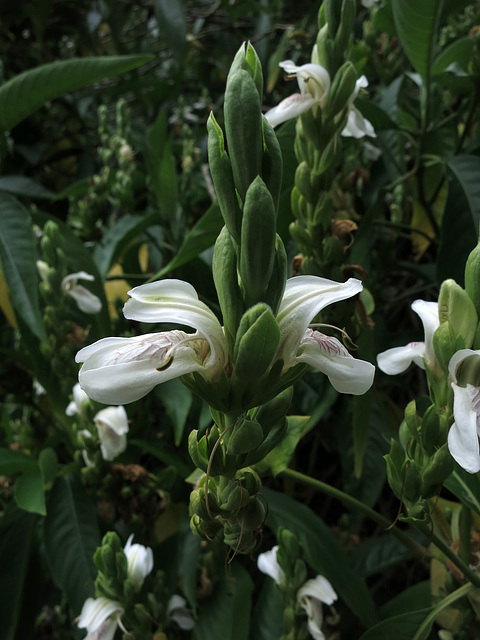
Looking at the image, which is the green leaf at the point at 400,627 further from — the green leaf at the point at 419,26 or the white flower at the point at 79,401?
the green leaf at the point at 419,26

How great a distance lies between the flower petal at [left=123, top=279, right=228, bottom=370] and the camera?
0.36 meters

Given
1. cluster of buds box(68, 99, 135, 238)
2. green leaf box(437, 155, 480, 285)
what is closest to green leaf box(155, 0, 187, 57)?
cluster of buds box(68, 99, 135, 238)

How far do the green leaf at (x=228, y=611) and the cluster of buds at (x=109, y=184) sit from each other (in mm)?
852

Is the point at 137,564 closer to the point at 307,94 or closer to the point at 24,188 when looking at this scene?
the point at 307,94

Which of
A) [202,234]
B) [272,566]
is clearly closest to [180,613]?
[272,566]

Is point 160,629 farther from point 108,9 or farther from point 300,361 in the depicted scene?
point 108,9

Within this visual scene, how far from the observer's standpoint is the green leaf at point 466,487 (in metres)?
0.60

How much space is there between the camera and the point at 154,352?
1.15 ft

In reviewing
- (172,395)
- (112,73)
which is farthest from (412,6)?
(172,395)

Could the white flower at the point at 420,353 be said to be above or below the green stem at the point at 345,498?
above

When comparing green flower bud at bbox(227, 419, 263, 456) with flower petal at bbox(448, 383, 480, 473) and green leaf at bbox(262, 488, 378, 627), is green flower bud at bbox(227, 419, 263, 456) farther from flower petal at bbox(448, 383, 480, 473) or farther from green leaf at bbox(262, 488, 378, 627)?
green leaf at bbox(262, 488, 378, 627)

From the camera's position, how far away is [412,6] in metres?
0.86

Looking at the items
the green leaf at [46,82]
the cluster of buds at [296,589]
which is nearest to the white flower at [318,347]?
the cluster of buds at [296,589]

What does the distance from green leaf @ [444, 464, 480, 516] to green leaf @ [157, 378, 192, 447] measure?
1.24 feet
